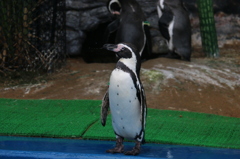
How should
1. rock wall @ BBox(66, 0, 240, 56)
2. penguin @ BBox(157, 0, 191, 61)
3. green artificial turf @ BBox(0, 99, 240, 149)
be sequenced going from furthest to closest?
rock wall @ BBox(66, 0, 240, 56), penguin @ BBox(157, 0, 191, 61), green artificial turf @ BBox(0, 99, 240, 149)

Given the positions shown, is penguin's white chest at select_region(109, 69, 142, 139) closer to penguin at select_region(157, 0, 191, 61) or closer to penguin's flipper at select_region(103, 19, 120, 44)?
penguin at select_region(157, 0, 191, 61)

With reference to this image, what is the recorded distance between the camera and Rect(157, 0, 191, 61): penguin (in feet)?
25.2

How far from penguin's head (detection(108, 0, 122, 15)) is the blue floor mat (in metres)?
4.37

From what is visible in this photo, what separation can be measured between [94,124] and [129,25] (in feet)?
12.6

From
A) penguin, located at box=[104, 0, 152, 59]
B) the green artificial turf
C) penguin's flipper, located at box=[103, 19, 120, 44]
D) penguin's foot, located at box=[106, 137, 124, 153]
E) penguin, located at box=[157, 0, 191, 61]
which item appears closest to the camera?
penguin's foot, located at box=[106, 137, 124, 153]

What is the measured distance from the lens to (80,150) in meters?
3.04

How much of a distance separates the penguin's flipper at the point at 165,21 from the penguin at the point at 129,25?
0.82 feet

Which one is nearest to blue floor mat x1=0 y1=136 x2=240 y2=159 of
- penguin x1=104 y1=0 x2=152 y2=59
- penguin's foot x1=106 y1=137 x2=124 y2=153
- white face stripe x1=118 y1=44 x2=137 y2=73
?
penguin's foot x1=106 y1=137 x2=124 y2=153

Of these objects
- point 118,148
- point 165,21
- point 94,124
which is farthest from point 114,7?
point 118,148

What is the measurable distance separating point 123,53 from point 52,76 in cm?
400

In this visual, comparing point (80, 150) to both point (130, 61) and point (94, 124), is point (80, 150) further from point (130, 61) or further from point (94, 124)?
point (94, 124)

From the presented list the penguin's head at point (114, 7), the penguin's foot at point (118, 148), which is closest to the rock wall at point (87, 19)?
the penguin's head at point (114, 7)

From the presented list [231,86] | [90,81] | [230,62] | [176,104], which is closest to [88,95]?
[90,81]

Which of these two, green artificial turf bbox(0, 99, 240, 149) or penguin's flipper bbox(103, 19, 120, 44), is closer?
green artificial turf bbox(0, 99, 240, 149)
